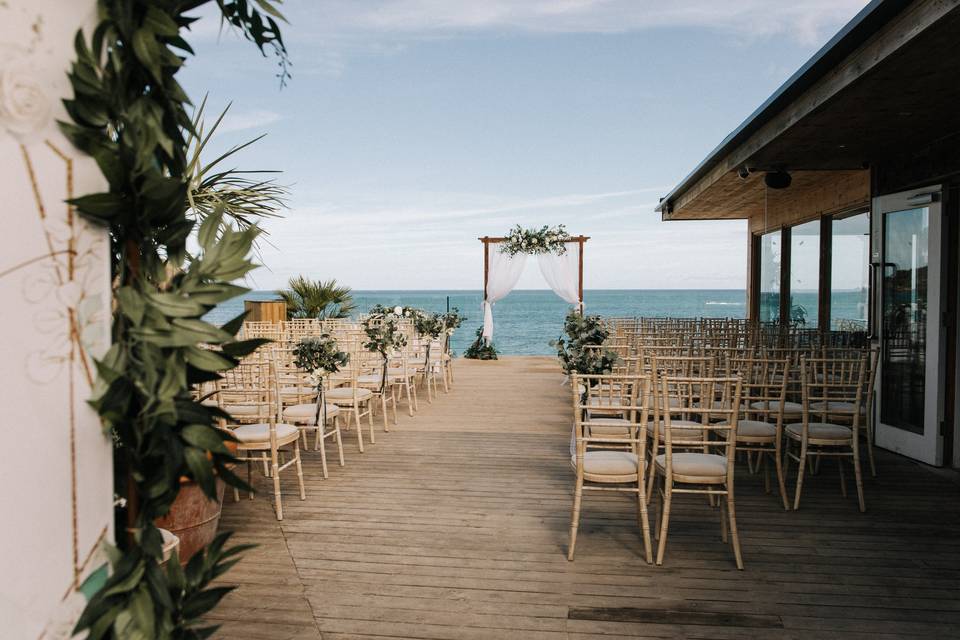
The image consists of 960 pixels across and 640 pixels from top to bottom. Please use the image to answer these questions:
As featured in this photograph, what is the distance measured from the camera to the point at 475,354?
1355 centimetres

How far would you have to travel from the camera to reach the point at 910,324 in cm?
575

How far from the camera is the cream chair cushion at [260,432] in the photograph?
413 centimetres

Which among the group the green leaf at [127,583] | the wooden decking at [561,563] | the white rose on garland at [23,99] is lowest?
the wooden decking at [561,563]

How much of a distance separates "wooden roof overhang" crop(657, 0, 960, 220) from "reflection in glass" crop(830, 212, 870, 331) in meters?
0.38

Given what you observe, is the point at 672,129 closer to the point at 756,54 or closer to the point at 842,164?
the point at 756,54

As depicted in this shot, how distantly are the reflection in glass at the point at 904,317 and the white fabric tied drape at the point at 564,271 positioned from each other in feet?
25.9

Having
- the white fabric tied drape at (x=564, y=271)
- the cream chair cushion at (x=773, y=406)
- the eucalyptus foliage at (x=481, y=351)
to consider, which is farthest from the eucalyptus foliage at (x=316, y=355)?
the white fabric tied drape at (x=564, y=271)

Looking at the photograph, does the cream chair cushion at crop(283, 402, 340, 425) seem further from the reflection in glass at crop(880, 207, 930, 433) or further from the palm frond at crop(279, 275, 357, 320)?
the palm frond at crop(279, 275, 357, 320)

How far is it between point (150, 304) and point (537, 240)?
41.0 feet

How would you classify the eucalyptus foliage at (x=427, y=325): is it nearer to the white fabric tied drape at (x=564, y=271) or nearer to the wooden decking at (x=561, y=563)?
the wooden decking at (x=561, y=563)

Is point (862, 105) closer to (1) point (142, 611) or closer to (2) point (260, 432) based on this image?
(2) point (260, 432)

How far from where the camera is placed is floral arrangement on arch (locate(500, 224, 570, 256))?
13.4 m

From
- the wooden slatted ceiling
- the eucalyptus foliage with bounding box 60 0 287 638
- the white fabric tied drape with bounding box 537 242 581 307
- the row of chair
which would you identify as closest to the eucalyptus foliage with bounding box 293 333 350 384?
the row of chair

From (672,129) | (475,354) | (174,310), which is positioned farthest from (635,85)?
(174,310)
